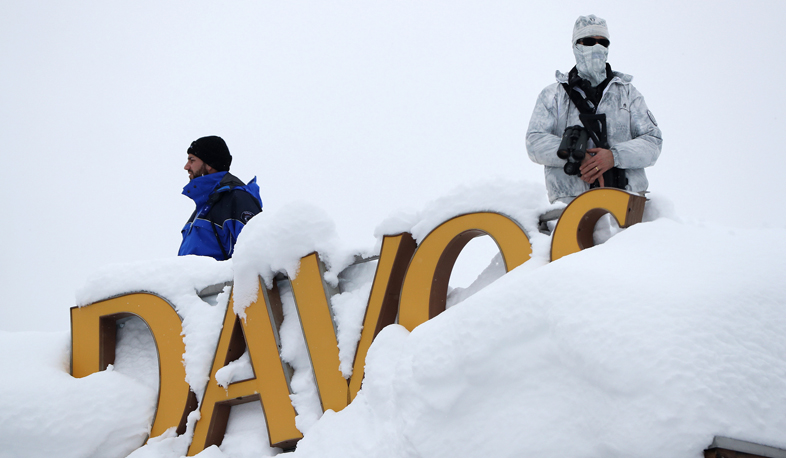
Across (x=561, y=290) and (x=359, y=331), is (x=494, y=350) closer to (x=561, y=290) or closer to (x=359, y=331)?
(x=561, y=290)

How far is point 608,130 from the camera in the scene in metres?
3.08

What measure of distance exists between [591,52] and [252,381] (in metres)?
2.31

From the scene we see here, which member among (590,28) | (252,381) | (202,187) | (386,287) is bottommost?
(252,381)

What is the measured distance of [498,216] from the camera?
2.59m

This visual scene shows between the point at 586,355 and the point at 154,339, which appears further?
the point at 154,339

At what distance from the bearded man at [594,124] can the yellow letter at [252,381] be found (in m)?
1.56

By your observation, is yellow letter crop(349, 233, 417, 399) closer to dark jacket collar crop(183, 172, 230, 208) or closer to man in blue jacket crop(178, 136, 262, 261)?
man in blue jacket crop(178, 136, 262, 261)

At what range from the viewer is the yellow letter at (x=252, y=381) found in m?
2.89

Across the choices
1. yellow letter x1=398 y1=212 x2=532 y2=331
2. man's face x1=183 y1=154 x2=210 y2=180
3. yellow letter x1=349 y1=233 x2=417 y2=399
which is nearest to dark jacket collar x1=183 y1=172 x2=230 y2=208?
man's face x1=183 y1=154 x2=210 y2=180

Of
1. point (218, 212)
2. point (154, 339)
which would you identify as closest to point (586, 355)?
point (154, 339)

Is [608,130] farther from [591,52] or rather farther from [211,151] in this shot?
[211,151]

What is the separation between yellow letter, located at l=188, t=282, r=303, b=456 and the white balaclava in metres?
1.93

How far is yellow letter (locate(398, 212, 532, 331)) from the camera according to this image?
262 cm

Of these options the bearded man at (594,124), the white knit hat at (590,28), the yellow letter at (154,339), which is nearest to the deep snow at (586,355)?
the bearded man at (594,124)
